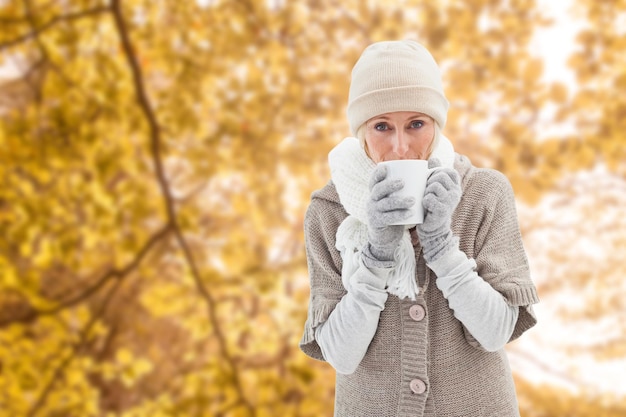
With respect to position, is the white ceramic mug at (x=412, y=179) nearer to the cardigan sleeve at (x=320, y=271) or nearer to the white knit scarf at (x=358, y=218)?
the white knit scarf at (x=358, y=218)

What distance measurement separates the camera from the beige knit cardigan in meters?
1.00

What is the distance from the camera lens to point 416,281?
1.01m

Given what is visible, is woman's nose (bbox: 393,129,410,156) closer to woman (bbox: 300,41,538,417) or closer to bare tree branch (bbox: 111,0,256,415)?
woman (bbox: 300,41,538,417)

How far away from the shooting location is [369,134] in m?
1.03

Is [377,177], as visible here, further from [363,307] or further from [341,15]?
[341,15]

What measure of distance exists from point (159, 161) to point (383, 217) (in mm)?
1535

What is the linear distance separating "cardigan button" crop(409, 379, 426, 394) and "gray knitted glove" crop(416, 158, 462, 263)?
0.71ft

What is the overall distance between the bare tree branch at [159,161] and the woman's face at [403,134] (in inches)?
55.6

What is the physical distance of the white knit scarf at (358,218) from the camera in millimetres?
997

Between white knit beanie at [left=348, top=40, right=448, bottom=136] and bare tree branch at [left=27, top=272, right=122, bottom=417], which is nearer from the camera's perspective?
white knit beanie at [left=348, top=40, right=448, bottom=136]

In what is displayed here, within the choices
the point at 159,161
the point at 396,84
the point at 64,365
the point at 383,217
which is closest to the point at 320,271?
the point at 383,217

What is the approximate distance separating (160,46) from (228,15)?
31cm

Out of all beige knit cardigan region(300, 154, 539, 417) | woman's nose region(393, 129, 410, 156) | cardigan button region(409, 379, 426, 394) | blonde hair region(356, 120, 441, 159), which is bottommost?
cardigan button region(409, 379, 426, 394)

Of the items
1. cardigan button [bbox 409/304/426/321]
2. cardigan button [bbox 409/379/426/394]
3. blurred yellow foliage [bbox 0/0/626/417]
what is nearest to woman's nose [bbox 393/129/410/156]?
cardigan button [bbox 409/304/426/321]
